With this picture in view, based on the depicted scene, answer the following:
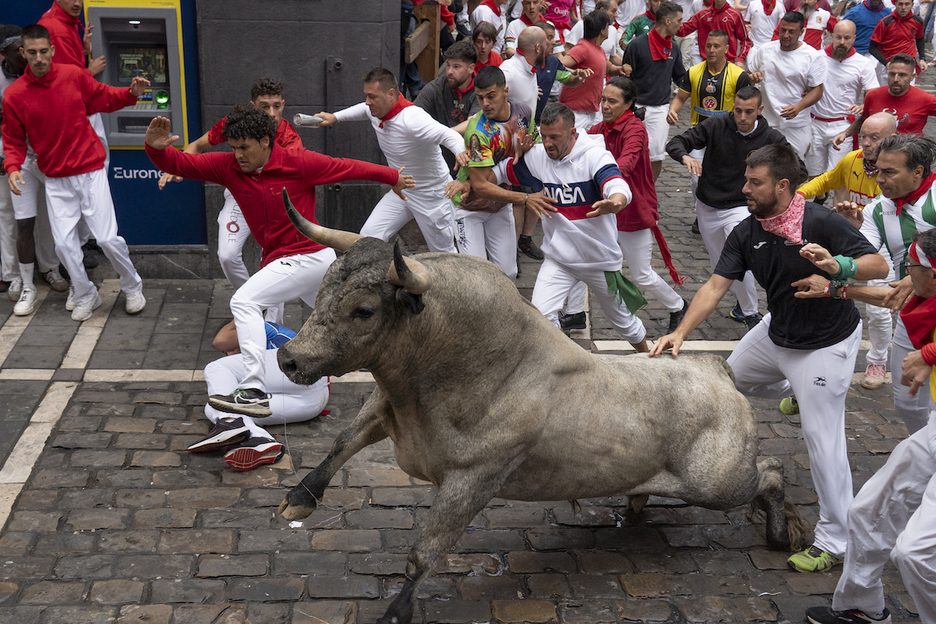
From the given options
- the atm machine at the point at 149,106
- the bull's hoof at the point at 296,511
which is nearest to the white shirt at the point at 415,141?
the atm machine at the point at 149,106

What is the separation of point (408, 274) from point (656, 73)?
333 inches

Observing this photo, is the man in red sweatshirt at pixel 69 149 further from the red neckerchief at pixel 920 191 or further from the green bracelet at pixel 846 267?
the red neckerchief at pixel 920 191

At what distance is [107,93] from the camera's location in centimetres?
833

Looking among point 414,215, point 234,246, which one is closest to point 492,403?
point 234,246

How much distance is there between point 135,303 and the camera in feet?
28.2

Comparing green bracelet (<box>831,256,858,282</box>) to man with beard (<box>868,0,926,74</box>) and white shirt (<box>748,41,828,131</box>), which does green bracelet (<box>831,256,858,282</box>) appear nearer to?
white shirt (<box>748,41,828,131</box>)

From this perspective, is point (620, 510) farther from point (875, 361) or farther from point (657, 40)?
point (657, 40)

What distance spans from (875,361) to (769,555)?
287cm

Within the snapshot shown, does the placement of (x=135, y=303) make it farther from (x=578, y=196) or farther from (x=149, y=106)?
(x=578, y=196)

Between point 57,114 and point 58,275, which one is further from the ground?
point 57,114

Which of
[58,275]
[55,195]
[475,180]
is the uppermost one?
[475,180]

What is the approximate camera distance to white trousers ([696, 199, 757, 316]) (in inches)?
336

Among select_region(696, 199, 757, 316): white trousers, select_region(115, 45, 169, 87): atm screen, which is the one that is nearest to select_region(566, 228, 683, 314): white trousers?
select_region(696, 199, 757, 316): white trousers

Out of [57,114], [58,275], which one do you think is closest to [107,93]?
[57,114]
